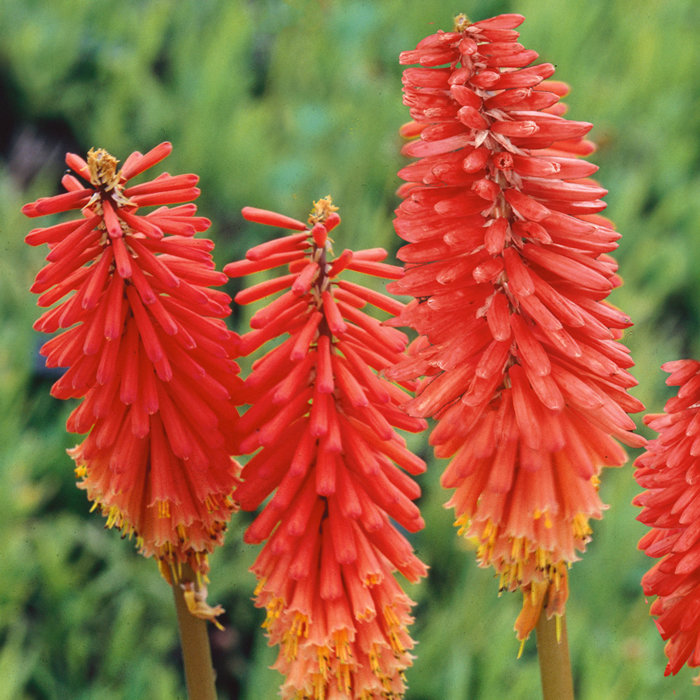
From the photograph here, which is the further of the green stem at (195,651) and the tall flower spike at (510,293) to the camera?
the green stem at (195,651)

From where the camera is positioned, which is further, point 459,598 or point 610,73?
point 610,73

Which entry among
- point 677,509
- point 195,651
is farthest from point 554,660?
point 195,651

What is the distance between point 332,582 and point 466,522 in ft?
0.52

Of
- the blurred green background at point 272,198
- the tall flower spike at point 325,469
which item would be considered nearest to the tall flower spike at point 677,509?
the tall flower spike at point 325,469

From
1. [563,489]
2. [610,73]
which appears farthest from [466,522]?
[610,73]

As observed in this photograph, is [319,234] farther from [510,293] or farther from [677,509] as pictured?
[677,509]

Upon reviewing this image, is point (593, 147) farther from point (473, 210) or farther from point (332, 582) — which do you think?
point (332, 582)

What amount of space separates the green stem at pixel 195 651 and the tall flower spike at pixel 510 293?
0.95 ft

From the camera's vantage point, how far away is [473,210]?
0.96m

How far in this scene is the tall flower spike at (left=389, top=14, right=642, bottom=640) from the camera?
93 centimetres

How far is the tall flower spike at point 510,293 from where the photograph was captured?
933 millimetres

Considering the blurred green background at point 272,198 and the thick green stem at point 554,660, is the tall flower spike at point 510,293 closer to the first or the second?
the thick green stem at point 554,660

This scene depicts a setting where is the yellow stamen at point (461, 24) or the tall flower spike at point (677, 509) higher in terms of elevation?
the yellow stamen at point (461, 24)

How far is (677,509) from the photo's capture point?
3.06 ft
